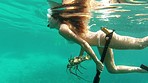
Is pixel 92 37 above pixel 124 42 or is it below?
above

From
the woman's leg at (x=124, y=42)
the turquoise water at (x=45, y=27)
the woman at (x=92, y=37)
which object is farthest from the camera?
the turquoise water at (x=45, y=27)

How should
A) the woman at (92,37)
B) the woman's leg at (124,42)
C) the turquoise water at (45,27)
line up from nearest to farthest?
the woman at (92,37) → the woman's leg at (124,42) → the turquoise water at (45,27)

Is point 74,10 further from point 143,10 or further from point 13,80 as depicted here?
point 13,80

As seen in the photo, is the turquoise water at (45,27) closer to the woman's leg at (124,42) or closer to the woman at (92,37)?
the woman at (92,37)

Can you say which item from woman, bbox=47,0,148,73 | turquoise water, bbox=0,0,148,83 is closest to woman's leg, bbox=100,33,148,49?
woman, bbox=47,0,148,73

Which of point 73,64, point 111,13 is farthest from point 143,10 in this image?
point 73,64

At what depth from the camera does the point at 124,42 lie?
25.3ft

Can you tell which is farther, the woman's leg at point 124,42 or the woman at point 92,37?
the woman's leg at point 124,42

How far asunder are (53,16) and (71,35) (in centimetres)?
141

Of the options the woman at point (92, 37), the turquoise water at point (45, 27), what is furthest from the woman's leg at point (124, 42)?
the turquoise water at point (45, 27)

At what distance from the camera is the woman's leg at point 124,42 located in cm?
766

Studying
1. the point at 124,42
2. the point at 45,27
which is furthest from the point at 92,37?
the point at 45,27

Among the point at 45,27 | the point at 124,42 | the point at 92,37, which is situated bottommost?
the point at 45,27

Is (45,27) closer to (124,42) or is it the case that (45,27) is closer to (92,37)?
(92,37)
